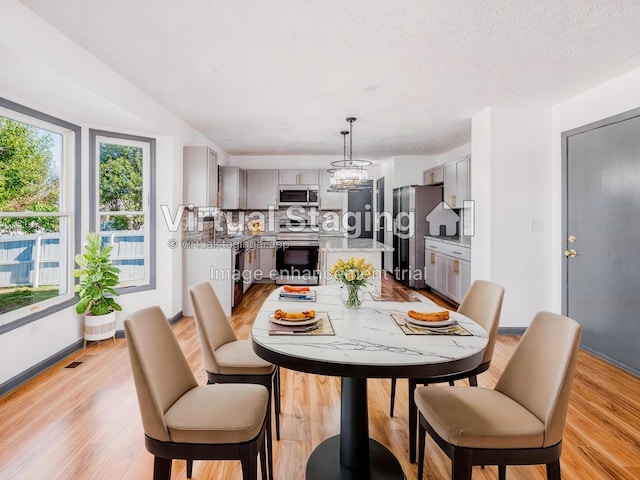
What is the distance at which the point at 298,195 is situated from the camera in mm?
6555

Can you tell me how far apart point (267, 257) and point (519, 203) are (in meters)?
4.18

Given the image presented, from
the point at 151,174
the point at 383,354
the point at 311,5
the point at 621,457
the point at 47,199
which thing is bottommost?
the point at 621,457

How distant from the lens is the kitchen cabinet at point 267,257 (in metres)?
6.49

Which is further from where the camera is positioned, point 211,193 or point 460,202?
point 460,202

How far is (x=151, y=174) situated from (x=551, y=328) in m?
4.04

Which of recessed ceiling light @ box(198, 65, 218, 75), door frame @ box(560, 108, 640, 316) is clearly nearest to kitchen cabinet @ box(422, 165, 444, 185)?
door frame @ box(560, 108, 640, 316)

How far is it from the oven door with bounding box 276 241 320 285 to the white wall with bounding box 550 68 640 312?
12.0 ft

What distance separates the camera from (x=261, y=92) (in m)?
3.29

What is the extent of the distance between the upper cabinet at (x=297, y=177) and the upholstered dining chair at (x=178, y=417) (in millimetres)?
5278

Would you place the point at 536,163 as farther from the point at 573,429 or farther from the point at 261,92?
the point at 261,92

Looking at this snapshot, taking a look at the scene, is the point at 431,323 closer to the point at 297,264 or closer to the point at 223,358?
the point at 223,358

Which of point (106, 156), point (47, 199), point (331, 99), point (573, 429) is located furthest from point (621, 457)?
point (106, 156)

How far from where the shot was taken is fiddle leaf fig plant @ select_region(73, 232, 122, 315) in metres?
3.27

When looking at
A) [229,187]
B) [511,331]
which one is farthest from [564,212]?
[229,187]
